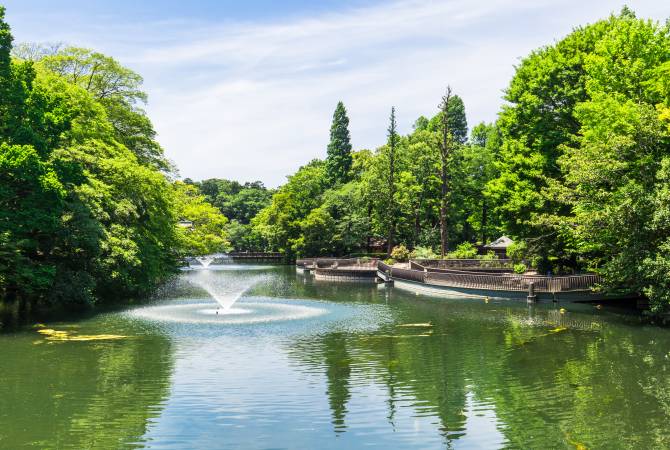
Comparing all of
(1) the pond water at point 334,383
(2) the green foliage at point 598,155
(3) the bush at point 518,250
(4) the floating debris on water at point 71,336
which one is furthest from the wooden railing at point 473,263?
(4) the floating debris on water at point 71,336

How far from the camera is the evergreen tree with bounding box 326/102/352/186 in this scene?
349 ft

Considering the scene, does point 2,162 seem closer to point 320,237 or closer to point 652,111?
point 652,111

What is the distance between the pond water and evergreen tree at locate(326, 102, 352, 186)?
77.3 meters

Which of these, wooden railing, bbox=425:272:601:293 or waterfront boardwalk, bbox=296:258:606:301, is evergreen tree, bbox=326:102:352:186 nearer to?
waterfront boardwalk, bbox=296:258:606:301

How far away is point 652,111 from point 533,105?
16508mm

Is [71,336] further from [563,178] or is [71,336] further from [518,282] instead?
[563,178]

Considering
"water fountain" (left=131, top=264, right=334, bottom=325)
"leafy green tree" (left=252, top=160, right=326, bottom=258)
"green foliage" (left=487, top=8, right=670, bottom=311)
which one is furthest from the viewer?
"leafy green tree" (left=252, top=160, right=326, bottom=258)

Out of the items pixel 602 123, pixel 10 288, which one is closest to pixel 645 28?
pixel 602 123

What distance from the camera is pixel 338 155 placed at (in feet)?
350

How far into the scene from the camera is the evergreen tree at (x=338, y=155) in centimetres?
10625

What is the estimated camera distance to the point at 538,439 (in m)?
11.8

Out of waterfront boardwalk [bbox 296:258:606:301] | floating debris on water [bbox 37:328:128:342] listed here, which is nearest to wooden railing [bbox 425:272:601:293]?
waterfront boardwalk [bbox 296:258:606:301]

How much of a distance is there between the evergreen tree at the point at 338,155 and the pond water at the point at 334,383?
77.3 meters

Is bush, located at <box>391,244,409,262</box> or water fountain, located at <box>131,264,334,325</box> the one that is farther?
bush, located at <box>391,244,409,262</box>
